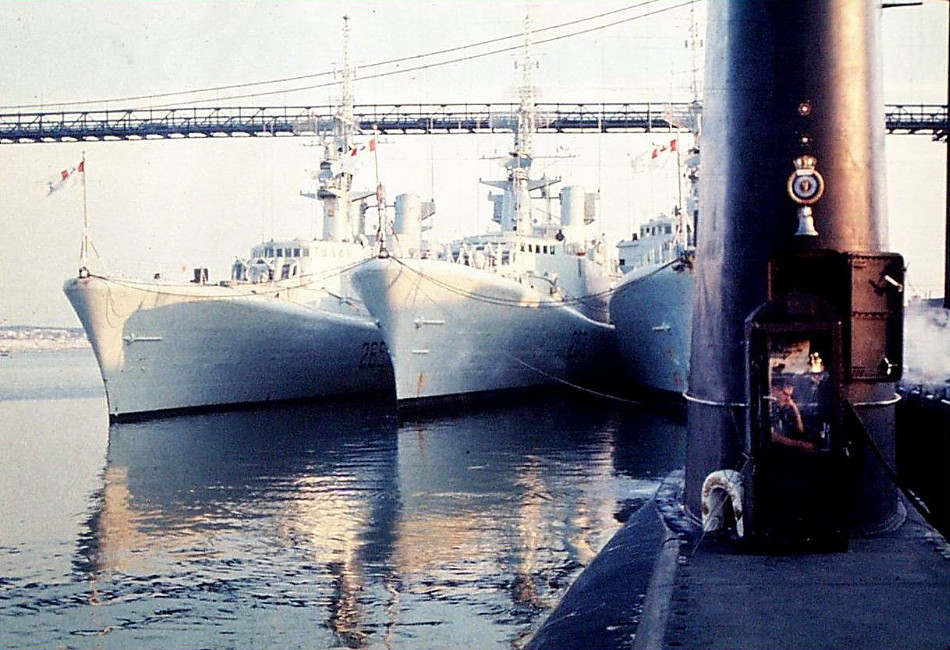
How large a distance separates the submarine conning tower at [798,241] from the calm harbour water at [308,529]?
4.25 metres

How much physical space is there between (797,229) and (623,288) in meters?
35.8

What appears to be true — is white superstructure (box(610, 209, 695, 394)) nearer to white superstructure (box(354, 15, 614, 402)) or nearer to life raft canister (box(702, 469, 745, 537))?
white superstructure (box(354, 15, 614, 402))

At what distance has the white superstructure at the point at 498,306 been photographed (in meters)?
38.4

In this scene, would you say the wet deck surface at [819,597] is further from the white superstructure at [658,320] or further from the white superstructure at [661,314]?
the white superstructure at [658,320]

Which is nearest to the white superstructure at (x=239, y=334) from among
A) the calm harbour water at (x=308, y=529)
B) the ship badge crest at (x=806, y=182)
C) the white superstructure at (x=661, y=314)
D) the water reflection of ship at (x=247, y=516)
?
the calm harbour water at (x=308, y=529)

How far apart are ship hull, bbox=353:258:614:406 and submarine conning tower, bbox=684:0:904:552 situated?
2983 centimetres

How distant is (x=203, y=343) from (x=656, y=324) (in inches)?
684

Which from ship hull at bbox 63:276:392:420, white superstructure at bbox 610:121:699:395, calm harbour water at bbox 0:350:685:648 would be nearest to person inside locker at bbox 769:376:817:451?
calm harbour water at bbox 0:350:685:648

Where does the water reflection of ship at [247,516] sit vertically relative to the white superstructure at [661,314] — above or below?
below

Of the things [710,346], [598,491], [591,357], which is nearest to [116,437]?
[598,491]

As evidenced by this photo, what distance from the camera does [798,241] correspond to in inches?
315

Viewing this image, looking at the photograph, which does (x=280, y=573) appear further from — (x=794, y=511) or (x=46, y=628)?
(x=794, y=511)

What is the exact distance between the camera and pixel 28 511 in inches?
781

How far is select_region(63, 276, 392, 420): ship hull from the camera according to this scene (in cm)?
3709
